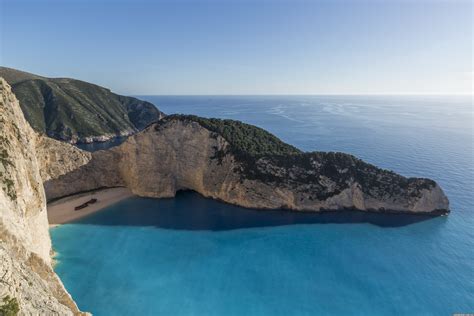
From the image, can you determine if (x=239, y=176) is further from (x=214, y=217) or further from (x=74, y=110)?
(x=74, y=110)

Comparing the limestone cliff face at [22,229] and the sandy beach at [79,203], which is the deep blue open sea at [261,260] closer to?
the sandy beach at [79,203]

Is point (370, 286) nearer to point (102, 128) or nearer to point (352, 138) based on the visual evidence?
point (352, 138)

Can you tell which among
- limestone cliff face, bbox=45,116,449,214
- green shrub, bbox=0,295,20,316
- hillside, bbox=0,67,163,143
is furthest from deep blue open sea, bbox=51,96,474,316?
hillside, bbox=0,67,163,143

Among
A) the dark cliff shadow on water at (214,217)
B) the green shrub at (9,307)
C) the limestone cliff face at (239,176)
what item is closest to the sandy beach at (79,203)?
the limestone cliff face at (239,176)

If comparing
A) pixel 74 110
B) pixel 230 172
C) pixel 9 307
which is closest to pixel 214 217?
pixel 230 172

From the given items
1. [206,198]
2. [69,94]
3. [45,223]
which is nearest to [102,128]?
[69,94]

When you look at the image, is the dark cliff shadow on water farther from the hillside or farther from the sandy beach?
the hillside
